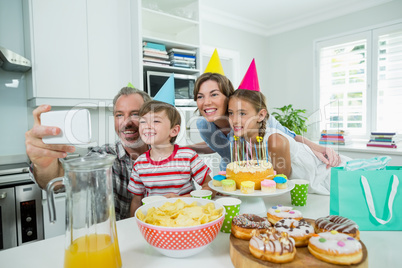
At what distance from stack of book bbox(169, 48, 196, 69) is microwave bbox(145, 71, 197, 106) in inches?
4.7

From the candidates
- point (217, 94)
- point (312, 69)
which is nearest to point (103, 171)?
point (217, 94)

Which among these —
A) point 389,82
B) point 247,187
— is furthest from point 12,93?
point 389,82

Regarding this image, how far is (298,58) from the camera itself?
432 cm

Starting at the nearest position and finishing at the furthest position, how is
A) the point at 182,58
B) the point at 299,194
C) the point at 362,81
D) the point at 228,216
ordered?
the point at 228,216 → the point at 299,194 → the point at 182,58 → the point at 362,81

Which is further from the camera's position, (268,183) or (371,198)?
(268,183)

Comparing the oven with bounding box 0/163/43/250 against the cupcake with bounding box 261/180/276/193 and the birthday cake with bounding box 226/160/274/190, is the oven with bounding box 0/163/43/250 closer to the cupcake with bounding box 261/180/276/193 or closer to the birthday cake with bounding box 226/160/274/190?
the birthday cake with bounding box 226/160/274/190

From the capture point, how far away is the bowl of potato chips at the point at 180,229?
0.58 meters

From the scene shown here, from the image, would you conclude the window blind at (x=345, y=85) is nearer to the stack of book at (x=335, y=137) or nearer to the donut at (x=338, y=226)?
the stack of book at (x=335, y=137)

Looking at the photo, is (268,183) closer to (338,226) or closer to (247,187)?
(247,187)

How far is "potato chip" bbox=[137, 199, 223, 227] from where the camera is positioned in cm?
61

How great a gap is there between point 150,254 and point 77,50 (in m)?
2.24

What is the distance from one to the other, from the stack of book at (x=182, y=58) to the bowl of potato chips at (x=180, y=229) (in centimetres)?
243

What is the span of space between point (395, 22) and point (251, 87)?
3.15 metres

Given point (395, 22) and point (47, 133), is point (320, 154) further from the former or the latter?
point (395, 22)
